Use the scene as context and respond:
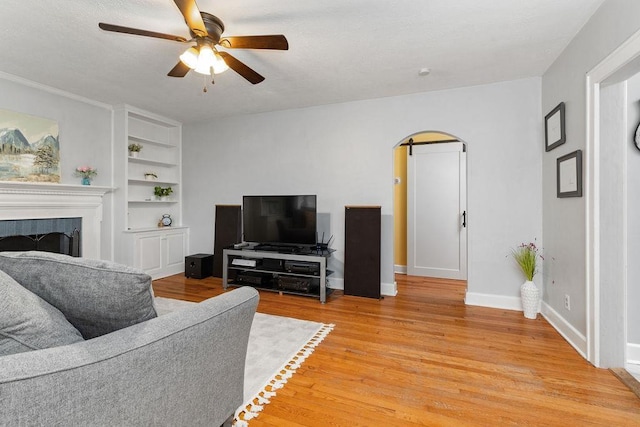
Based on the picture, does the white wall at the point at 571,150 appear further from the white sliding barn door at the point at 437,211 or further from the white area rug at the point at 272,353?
the white area rug at the point at 272,353

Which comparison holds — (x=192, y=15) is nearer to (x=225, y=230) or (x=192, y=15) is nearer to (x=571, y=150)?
(x=571, y=150)

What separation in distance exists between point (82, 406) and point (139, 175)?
4860mm

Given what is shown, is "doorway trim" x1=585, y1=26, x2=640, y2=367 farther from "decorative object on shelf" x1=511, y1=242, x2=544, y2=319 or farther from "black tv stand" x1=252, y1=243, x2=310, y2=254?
"black tv stand" x1=252, y1=243, x2=310, y2=254

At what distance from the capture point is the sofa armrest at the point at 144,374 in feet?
2.26

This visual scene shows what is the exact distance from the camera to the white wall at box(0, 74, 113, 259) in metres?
3.46

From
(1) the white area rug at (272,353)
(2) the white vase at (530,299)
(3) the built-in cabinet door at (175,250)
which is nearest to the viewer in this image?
(1) the white area rug at (272,353)

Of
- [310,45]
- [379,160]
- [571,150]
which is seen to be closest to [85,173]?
[310,45]

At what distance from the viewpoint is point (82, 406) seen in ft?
2.48

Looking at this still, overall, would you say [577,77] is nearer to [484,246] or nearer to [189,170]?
[484,246]

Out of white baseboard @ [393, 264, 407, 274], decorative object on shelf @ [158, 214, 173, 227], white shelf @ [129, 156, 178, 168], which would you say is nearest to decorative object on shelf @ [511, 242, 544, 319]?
white baseboard @ [393, 264, 407, 274]

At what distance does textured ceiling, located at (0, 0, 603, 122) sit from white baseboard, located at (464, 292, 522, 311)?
2.44m

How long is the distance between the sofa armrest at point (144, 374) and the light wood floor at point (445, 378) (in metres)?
0.63

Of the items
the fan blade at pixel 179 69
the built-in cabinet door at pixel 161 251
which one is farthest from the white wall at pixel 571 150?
the built-in cabinet door at pixel 161 251

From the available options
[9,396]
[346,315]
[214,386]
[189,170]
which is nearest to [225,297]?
[214,386]
